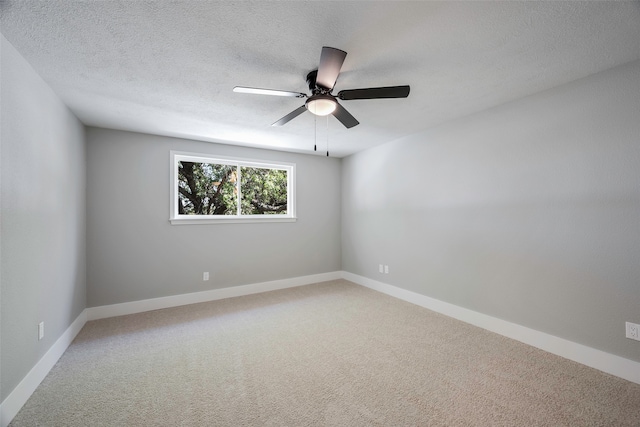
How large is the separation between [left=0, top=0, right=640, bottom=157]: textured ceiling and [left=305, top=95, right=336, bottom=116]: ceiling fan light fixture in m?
0.25

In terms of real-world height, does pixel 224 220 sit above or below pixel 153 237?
above

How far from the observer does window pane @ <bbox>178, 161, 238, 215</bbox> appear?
3852 millimetres

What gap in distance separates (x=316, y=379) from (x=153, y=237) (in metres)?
2.82

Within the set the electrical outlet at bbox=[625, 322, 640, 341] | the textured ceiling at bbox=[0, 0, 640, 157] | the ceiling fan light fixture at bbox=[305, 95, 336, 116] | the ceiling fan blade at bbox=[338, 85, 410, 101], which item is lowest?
the electrical outlet at bbox=[625, 322, 640, 341]

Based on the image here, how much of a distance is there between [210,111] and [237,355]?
237 cm

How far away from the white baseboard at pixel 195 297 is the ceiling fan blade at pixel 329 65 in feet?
10.6

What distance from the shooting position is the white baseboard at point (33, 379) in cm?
155

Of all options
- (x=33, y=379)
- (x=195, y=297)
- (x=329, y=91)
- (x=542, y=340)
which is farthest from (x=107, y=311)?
(x=542, y=340)

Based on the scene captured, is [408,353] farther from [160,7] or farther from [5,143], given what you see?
[5,143]

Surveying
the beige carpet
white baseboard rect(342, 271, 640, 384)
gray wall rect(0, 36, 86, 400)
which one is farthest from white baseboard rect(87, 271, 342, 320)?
white baseboard rect(342, 271, 640, 384)

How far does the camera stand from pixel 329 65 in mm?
1651

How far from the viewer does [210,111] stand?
9.04 ft

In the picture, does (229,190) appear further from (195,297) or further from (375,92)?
(375,92)

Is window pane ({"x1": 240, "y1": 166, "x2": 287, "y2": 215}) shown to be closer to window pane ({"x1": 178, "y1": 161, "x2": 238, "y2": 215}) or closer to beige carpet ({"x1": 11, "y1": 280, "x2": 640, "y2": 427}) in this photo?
window pane ({"x1": 178, "y1": 161, "x2": 238, "y2": 215})
